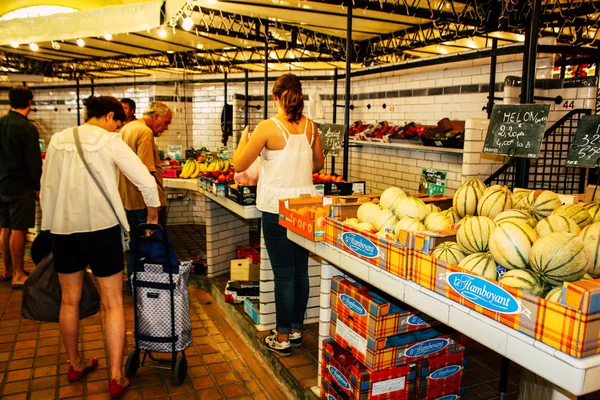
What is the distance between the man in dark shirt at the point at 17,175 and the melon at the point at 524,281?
16.6 ft

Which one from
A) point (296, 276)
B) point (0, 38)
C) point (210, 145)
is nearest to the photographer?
point (296, 276)

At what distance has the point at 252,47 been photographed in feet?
28.8

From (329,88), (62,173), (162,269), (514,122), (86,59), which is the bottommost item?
(162,269)

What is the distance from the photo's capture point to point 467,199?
95.8 inches

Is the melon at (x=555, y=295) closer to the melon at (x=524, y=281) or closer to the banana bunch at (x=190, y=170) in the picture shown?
the melon at (x=524, y=281)

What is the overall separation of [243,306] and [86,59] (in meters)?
8.71

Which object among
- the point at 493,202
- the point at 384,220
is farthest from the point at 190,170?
the point at 493,202

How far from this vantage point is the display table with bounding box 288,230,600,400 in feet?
4.50

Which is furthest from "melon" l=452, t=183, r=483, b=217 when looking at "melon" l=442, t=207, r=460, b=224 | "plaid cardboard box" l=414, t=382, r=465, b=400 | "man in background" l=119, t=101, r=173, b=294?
"man in background" l=119, t=101, r=173, b=294

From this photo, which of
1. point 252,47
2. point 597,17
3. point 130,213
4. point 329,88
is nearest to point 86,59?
point 252,47

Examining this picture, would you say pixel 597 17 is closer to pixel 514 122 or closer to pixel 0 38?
pixel 514 122

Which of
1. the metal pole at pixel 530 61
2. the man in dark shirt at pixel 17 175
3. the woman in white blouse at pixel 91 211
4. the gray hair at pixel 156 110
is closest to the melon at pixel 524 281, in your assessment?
the metal pole at pixel 530 61

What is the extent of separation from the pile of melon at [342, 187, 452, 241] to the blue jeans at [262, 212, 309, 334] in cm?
Result: 89

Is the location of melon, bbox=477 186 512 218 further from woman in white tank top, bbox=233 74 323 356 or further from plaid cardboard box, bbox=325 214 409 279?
woman in white tank top, bbox=233 74 323 356
